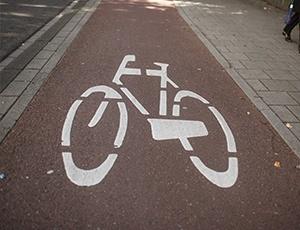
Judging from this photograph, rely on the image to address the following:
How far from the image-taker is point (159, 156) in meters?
4.33

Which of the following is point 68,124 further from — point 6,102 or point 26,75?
point 26,75

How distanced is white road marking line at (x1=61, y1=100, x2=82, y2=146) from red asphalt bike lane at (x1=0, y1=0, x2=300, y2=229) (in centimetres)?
5

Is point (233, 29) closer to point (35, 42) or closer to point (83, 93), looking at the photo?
point (35, 42)

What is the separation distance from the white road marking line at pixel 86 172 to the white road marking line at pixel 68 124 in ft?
1.01

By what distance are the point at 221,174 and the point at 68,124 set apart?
6.59 feet

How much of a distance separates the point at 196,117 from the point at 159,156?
1.14 meters

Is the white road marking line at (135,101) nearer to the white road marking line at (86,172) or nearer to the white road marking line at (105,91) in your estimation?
the white road marking line at (105,91)

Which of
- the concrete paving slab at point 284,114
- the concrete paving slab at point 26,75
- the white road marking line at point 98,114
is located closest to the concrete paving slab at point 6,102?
the concrete paving slab at point 26,75

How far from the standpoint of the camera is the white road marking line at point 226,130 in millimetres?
4620

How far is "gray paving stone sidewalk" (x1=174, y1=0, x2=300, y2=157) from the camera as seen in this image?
5.68 meters

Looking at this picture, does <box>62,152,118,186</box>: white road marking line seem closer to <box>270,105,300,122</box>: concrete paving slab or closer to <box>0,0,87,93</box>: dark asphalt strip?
<box>0,0,87,93</box>: dark asphalt strip

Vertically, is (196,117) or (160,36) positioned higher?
(196,117)

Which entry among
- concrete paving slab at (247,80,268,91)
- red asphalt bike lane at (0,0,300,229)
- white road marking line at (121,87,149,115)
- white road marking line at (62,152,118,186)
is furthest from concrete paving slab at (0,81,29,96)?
concrete paving slab at (247,80,268,91)

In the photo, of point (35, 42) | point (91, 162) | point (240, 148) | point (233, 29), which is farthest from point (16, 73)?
point (233, 29)
